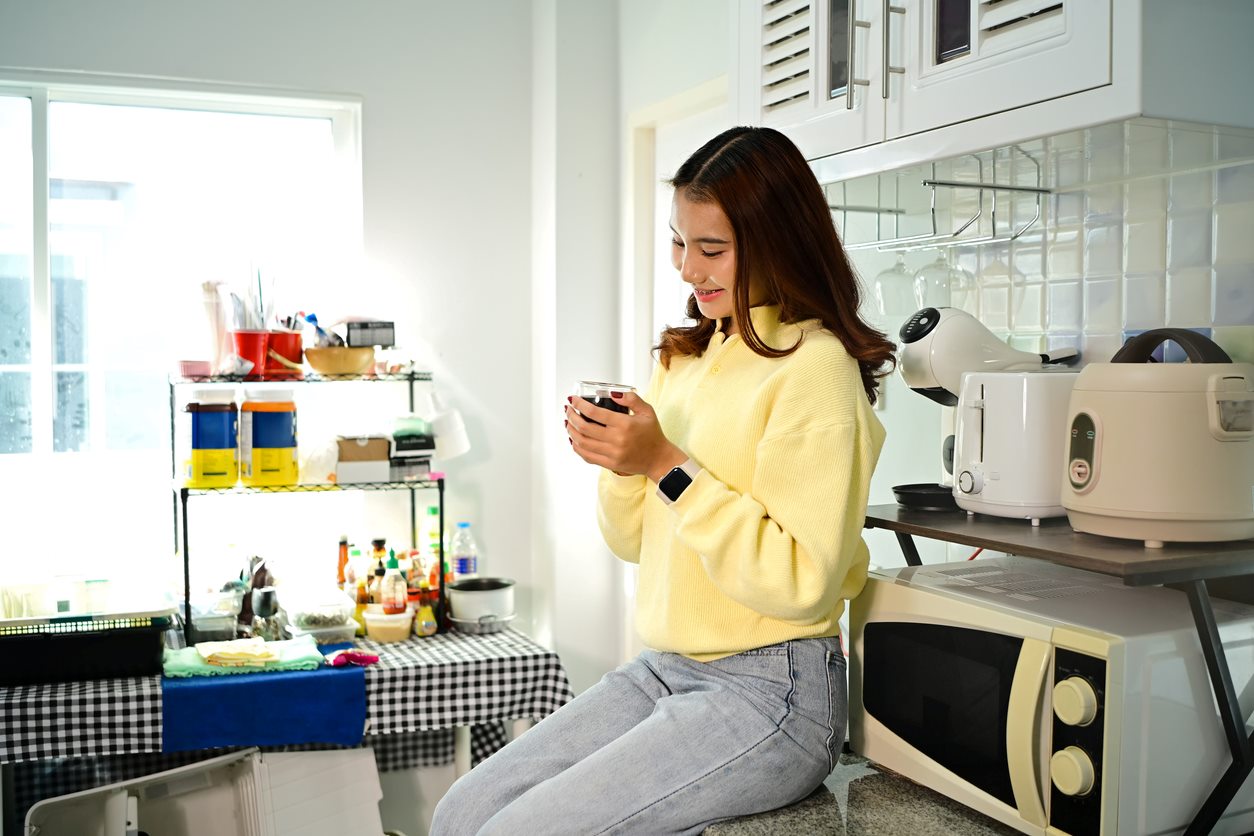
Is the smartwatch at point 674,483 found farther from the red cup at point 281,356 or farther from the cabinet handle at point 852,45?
the red cup at point 281,356

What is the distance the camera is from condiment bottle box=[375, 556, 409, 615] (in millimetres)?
2732

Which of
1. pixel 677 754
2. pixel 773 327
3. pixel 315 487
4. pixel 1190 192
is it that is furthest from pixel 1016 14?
pixel 315 487

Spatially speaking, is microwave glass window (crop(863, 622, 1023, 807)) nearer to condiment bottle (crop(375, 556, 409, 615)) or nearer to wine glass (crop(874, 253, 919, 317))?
wine glass (crop(874, 253, 919, 317))

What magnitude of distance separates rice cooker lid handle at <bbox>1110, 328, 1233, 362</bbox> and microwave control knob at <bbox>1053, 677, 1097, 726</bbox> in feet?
1.31

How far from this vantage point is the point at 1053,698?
1.14m

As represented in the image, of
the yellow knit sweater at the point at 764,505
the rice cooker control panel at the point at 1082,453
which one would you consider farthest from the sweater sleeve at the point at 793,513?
the rice cooker control panel at the point at 1082,453

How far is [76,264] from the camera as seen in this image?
2.94 metres

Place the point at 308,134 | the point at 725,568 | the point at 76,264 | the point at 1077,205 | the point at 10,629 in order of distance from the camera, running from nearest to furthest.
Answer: the point at 725,568 < the point at 1077,205 < the point at 10,629 < the point at 76,264 < the point at 308,134

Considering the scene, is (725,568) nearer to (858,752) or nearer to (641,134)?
(858,752)

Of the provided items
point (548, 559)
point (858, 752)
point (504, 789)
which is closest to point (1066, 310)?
point (858, 752)

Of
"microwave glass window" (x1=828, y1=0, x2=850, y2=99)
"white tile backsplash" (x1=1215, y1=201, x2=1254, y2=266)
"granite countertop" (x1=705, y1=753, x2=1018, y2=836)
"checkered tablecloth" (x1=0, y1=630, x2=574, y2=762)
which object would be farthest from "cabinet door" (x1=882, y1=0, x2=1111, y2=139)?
"checkered tablecloth" (x1=0, y1=630, x2=574, y2=762)

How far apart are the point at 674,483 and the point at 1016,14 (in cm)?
70

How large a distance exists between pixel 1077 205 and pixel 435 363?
6.51 ft

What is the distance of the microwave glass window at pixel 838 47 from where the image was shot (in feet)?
5.42
